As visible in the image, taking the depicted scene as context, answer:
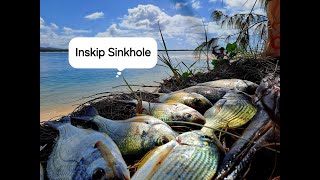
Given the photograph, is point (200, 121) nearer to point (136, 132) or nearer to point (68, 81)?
point (136, 132)

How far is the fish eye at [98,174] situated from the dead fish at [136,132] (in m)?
0.23

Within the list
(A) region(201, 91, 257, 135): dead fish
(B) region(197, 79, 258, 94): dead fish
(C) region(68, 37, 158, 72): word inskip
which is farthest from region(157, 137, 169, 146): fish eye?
(B) region(197, 79, 258, 94): dead fish

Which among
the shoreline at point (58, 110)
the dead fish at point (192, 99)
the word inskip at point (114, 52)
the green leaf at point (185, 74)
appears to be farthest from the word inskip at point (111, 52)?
the green leaf at point (185, 74)

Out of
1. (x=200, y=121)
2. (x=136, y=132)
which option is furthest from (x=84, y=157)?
(x=200, y=121)

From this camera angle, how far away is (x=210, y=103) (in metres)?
1.78

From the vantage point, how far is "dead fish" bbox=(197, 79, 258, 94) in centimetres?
178

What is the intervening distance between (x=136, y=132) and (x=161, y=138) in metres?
0.10

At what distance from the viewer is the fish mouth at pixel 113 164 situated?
1.28 m

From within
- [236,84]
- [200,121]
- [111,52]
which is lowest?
[200,121]

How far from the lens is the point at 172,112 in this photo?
1640 millimetres

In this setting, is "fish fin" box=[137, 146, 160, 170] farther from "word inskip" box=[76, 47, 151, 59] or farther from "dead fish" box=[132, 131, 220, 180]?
"word inskip" box=[76, 47, 151, 59]
